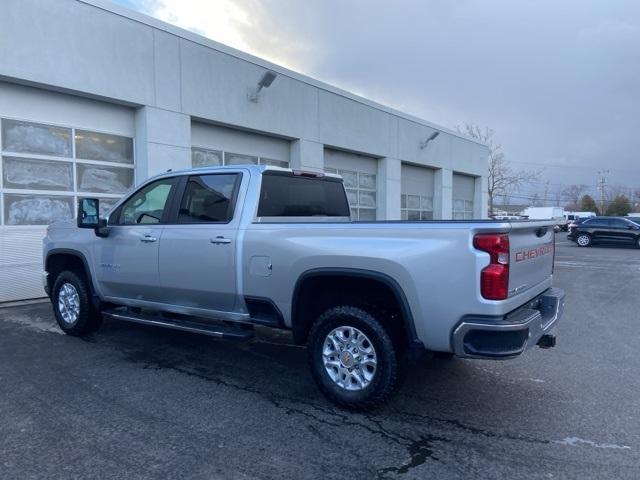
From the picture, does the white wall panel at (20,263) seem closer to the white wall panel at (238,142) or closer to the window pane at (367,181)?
the white wall panel at (238,142)

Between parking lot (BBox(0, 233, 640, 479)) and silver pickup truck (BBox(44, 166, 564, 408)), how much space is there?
0.46 metres

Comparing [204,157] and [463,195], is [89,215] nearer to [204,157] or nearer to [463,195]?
[204,157]

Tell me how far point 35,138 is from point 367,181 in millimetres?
11295

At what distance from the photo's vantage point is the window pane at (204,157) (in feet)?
40.9

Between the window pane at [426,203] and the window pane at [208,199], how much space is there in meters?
17.3

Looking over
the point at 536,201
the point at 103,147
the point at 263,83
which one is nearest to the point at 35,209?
the point at 103,147

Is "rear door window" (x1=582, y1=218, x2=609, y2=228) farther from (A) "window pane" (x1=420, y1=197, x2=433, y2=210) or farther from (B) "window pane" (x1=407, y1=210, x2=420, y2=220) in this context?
(B) "window pane" (x1=407, y1=210, x2=420, y2=220)

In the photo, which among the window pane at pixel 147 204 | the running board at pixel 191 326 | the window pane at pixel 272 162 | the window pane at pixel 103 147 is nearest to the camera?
the running board at pixel 191 326

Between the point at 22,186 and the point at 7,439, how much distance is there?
7059mm

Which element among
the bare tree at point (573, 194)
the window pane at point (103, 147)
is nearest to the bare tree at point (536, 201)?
Result: the bare tree at point (573, 194)

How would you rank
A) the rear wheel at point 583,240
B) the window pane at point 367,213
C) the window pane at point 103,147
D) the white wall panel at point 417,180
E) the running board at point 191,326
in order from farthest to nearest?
the rear wheel at point 583,240
the white wall panel at point 417,180
the window pane at point 367,213
the window pane at point 103,147
the running board at point 191,326

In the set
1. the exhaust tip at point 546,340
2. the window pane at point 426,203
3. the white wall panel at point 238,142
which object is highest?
the white wall panel at point 238,142

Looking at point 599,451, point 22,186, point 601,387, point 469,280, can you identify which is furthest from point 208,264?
point 22,186

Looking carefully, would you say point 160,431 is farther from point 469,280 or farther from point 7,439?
point 469,280
